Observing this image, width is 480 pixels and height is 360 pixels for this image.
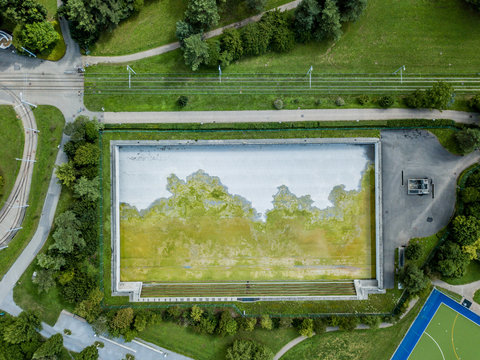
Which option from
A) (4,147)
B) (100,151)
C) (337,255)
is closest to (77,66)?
(100,151)

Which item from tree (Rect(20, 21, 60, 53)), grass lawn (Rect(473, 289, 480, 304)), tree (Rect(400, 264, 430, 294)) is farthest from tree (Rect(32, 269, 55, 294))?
grass lawn (Rect(473, 289, 480, 304))

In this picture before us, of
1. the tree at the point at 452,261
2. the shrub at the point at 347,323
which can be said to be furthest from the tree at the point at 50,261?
the tree at the point at 452,261

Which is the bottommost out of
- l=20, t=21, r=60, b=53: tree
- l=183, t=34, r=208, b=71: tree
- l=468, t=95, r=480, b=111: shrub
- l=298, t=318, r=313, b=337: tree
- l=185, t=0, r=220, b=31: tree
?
l=298, t=318, r=313, b=337: tree

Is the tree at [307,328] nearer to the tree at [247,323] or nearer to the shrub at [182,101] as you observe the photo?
the tree at [247,323]

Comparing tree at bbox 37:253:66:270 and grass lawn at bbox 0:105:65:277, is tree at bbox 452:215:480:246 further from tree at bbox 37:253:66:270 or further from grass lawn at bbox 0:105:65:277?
grass lawn at bbox 0:105:65:277

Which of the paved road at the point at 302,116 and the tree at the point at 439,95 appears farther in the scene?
the paved road at the point at 302,116

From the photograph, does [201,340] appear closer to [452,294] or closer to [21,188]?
[21,188]
